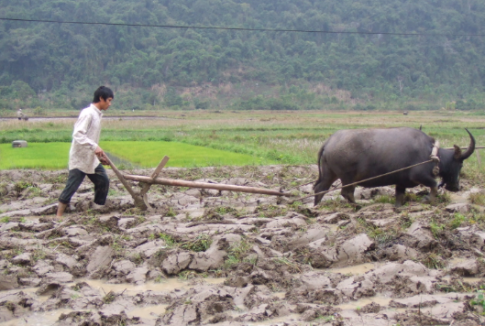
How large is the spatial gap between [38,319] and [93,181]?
314 cm

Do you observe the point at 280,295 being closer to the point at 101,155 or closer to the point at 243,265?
the point at 243,265

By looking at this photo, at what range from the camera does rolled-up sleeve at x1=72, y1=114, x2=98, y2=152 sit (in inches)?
253

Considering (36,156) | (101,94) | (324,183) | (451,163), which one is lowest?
(36,156)

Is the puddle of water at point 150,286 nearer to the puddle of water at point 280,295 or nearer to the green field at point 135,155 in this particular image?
the puddle of water at point 280,295

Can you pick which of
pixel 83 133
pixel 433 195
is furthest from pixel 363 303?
pixel 433 195

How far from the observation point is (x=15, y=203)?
7836 mm

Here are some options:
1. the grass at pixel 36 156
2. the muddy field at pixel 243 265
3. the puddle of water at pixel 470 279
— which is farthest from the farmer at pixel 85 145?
the grass at pixel 36 156

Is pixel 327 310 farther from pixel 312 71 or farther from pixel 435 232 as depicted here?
pixel 312 71

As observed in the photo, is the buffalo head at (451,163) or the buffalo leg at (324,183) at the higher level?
the buffalo head at (451,163)

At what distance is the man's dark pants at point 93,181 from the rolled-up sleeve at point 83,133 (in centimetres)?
40

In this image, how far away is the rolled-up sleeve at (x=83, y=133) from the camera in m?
6.43

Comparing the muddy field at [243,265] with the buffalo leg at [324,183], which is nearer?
the muddy field at [243,265]

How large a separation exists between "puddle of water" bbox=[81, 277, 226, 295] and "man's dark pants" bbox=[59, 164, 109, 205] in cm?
219

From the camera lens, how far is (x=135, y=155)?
49.0 ft
